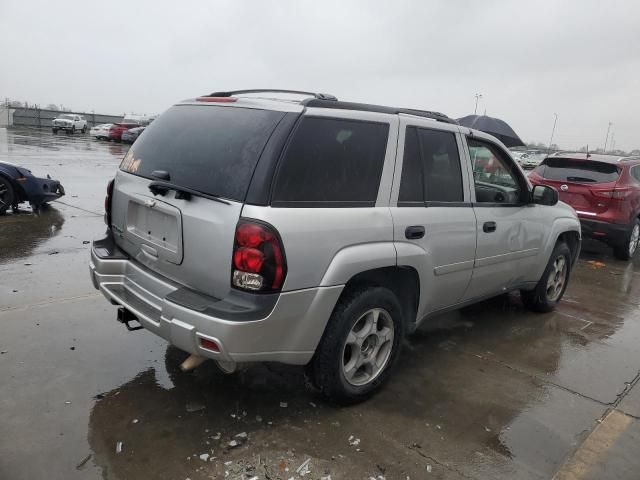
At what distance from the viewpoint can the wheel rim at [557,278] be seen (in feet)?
17.3

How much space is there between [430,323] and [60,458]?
10.8 feet

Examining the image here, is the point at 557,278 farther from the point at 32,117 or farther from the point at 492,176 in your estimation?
the point at 32,117

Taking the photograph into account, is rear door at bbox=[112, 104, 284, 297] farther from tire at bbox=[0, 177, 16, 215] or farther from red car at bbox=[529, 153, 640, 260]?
red car at bbox=[529, 153, 640, 260]

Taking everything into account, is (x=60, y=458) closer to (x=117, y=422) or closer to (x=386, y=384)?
(x=117, y=422)

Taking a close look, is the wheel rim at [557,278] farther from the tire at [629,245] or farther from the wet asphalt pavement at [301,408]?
the tire at [629,245]

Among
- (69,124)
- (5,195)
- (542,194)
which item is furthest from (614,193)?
(69,124)

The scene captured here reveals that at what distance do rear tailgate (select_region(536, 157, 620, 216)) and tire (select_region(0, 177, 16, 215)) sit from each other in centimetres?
867

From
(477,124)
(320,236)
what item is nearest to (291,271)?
(320,236)

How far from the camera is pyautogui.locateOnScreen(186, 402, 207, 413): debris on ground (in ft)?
10.1

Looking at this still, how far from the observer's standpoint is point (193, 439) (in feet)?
9.22

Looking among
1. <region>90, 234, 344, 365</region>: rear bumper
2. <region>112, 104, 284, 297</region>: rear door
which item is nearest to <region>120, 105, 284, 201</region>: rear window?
<region>112, 104, 284, 297</region>: rear door

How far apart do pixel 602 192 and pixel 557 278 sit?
3439mm

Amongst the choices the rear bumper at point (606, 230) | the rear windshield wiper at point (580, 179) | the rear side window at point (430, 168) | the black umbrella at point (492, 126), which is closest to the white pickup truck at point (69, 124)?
the black umbrella at point (492, 126)

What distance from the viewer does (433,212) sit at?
3.48m
